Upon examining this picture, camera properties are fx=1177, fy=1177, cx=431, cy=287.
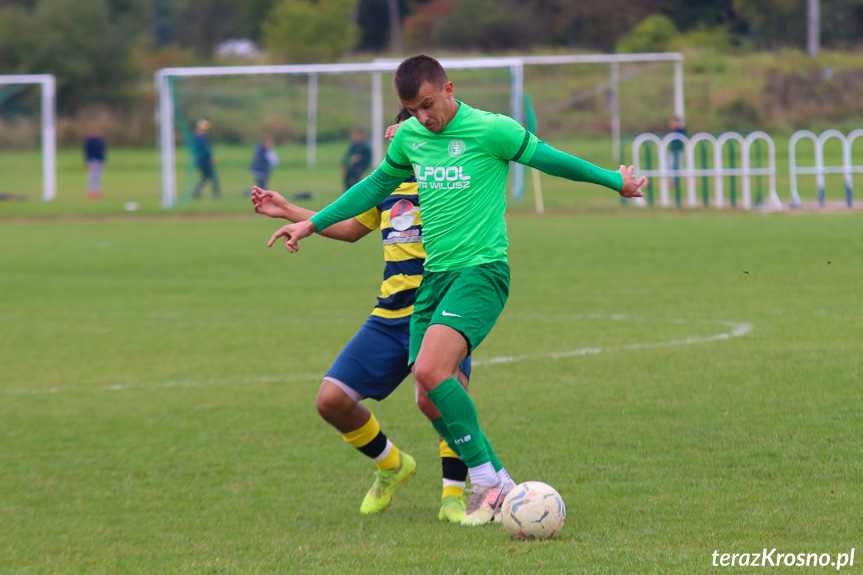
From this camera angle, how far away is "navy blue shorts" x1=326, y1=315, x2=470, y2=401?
5.57 meters

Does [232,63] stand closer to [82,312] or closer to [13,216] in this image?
[13,216]

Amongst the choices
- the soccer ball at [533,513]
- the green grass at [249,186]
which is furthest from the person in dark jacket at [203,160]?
the soccer ball at [533,513]

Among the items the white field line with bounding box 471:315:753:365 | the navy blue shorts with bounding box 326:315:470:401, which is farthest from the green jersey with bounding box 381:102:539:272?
the white field line with bounding box 471:315:753:365

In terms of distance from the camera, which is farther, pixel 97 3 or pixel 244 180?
pixel 97 3

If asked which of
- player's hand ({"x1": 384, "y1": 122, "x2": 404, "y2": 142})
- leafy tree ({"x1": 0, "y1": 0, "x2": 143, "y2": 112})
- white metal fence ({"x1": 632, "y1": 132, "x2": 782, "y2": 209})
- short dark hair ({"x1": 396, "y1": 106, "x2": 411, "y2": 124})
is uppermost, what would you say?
leafy tree ({"x1": 0, "y1": 0, "x2": 143, "y2": 112})

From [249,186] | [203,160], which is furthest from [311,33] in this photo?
[203,160]

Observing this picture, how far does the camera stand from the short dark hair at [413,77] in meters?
4.89

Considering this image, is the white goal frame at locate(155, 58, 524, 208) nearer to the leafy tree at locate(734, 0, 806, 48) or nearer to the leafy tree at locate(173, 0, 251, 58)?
the leafy tree at locate(734, 0, 806, 48)

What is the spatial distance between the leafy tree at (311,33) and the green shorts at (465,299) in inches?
2168

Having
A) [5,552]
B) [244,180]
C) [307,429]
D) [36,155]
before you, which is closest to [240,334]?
[307,429]

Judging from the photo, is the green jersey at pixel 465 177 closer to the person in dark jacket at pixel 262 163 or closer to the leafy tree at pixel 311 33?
the person in dark jacket at pixel 262 163

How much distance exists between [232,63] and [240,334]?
51417mm

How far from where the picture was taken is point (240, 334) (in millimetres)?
11570

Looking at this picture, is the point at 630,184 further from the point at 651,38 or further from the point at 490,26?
the point at 490,26
